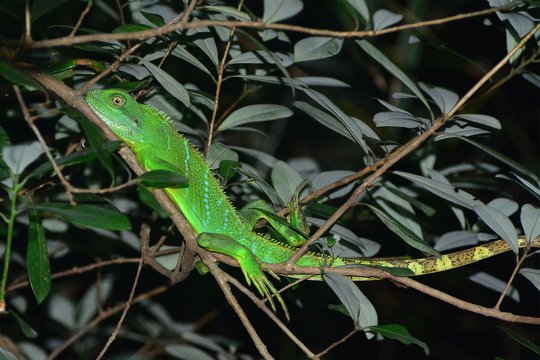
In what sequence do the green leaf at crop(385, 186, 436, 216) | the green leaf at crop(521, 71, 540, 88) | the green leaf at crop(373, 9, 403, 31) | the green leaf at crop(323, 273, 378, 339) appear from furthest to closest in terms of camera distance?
1. the green leaf at crop(385, 186, 436, 216)
2. the green leaf at crop(521, 71, 540, 88)
3. the green leaf at crop(373, 9, 403, 31)
4. the green leaf at crop(323, 273, 378, 339)

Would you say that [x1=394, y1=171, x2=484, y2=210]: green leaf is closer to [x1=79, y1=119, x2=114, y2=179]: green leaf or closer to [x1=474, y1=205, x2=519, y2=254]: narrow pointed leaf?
[x1=474, y1=205, x2=519, y2=254]: narrow pointed leaf

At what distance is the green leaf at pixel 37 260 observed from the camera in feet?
7.16

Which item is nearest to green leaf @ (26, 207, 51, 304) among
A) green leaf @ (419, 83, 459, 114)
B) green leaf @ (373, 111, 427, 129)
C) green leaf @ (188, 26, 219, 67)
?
green leaf @ (188, 26, 219, 67)

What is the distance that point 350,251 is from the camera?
9.80 ft

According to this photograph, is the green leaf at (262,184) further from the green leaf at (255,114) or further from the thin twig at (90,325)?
the thin twig at (90,325)

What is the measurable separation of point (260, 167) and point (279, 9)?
3.23 meters

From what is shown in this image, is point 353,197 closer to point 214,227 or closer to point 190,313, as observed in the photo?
point 214,227

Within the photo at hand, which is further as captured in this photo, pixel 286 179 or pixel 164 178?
pixel 286 179

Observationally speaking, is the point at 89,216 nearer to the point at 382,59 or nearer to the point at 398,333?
the point at 398,333

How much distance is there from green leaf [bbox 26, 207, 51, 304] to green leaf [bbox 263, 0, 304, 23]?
113 centimetres

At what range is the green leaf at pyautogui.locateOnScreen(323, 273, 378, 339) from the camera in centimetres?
206

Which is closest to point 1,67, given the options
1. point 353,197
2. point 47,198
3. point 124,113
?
point 124,113

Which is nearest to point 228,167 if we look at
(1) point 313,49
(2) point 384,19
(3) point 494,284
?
(1) point 313,49

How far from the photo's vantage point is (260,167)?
5418 mm
